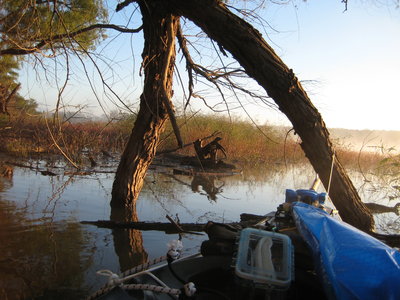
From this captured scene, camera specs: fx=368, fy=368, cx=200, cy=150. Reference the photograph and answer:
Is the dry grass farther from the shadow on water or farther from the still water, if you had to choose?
the shadow on water

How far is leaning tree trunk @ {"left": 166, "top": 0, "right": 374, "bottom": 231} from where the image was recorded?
4.88m

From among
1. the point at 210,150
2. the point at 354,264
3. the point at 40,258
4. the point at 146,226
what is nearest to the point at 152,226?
the point at 146,226

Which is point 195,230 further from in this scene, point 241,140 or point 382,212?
point 241,140

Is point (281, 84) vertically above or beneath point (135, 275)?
above

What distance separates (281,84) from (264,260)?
350 cm

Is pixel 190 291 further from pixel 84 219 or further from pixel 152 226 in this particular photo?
pixel 84 219

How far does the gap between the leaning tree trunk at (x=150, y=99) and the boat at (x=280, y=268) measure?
336 cm

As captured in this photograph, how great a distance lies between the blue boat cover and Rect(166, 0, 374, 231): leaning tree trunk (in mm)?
2932

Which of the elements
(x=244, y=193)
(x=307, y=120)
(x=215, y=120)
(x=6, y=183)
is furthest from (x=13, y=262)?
(x=215, y=120)

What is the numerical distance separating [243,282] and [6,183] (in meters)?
7.19

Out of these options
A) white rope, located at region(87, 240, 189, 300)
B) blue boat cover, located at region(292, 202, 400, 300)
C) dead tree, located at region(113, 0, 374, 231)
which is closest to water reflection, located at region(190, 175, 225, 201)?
dead tree, located at region(113, 0, 374, 231)

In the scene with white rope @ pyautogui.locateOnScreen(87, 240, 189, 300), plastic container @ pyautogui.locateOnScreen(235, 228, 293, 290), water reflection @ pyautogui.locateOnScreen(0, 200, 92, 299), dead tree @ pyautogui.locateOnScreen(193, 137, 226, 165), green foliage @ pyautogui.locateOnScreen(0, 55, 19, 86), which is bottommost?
water reflection @ pyautogui.locateOnScreen(0, 200, 92, 299)

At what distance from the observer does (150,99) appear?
5.81m

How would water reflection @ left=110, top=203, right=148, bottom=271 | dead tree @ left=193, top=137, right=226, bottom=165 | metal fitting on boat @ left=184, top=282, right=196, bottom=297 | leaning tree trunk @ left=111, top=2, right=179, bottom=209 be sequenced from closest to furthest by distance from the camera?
metal fitting on boat @ left=184, top=282, right=196, bottom=297
water reflection @ left=110, top=203, right=148, bottom=271
leaning tree trunk @ left=111, top=2, right=179, bottom=209
dead tree @ left=193, top=137, right=226, bottom=165
